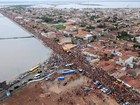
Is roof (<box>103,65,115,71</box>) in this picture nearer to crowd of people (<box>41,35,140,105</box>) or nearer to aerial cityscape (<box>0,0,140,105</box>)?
aerial cityscape (<box>0,0,140,105</box>)

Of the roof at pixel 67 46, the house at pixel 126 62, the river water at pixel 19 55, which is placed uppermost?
the house at pixel 126 62

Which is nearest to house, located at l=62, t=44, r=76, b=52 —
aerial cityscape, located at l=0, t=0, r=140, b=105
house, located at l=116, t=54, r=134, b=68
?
Answer: aerial cityscape, located at l=0, t=0, r=140, b=105

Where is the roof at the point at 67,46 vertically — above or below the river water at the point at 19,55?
above

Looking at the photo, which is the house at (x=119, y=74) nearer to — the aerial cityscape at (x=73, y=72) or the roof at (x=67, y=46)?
the aerial cityscape at (x=73, y=72)

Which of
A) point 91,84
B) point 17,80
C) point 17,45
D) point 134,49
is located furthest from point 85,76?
point 17,45

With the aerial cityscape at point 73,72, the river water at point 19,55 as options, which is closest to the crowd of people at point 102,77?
the aerial cityscape at point 73,72

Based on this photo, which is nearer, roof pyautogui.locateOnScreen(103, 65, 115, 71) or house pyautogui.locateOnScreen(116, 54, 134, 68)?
roof pyautogui.locateOnScreen(103, 65, 115, 71)

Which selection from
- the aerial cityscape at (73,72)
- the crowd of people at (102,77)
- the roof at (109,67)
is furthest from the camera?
the roof at (109,67)

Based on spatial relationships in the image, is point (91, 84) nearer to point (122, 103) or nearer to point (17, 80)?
point (122, 103)

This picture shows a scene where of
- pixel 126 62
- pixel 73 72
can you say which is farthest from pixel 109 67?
pixel 73 72

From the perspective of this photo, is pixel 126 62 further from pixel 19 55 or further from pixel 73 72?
pixel 19 55
